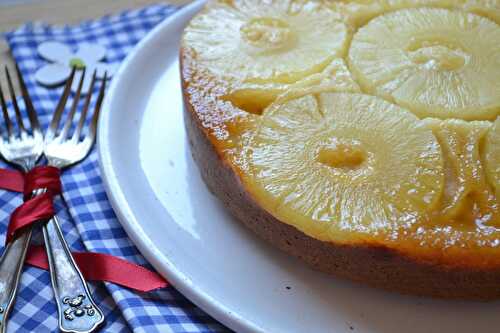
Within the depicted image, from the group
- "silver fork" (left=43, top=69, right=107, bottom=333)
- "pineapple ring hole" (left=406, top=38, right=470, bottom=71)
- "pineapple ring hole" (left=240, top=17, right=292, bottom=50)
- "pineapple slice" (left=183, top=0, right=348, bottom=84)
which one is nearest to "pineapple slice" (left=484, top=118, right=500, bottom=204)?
"pineapple ring hole" (left=406, top=38, right=470, bottom=71)

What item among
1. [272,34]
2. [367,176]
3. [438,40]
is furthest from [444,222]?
[272,34]

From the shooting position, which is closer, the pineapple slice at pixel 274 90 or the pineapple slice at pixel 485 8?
the pineapple slice at pixel 274 90

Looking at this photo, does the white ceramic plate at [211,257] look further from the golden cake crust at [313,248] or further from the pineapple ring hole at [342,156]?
the pineapple ring hole at [342,156]

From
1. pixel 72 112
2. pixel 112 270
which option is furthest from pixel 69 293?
pixel 72 112

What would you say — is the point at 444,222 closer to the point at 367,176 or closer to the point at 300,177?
the point at 367,176

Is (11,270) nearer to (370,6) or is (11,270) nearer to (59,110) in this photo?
(59,110)

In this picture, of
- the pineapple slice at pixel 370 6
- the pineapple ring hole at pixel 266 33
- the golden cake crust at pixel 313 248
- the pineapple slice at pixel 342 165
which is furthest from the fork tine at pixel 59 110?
the pineapple slice at pixel 370 6

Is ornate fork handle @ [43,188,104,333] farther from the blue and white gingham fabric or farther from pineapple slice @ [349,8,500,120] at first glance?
pineapple slice @ [349,8,500,120]

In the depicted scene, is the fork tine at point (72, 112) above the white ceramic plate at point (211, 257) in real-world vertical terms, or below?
above
